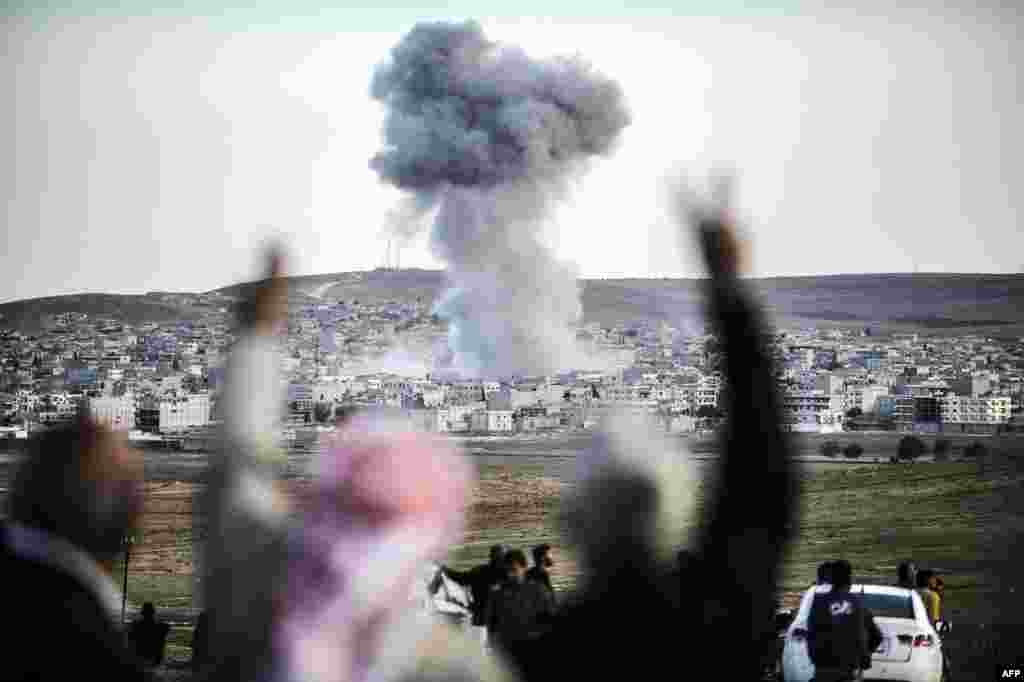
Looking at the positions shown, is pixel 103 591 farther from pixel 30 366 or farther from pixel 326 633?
pixel 30 366

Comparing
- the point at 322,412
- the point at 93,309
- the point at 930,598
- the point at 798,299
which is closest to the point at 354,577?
the point at 930,598

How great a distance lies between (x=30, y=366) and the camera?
387ft

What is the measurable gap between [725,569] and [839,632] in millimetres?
6426

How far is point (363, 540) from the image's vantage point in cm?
252

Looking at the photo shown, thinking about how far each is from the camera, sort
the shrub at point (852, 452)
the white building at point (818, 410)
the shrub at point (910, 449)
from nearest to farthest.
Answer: the shrub at point (910, 449)
the shrub at point (852, 452)
the white building at point (818, 410)

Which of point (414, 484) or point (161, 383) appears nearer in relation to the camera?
point (414, 484)

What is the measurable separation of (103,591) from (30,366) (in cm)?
11902

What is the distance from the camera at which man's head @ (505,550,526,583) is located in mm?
6504

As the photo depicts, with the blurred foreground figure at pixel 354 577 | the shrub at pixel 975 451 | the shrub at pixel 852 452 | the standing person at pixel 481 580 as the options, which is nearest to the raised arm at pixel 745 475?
the blurred foreground figure at pixel 354 577

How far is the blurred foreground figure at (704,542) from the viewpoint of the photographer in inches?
101

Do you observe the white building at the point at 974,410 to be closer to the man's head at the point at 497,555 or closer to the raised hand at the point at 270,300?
the man's head at the point at 497,555

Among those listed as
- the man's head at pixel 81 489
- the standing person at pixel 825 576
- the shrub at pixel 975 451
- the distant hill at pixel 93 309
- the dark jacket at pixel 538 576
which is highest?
the distant hill at pixel 93 309

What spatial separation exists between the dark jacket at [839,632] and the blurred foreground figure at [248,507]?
19.6ft

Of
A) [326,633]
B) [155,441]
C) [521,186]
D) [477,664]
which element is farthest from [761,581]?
[521,186]
